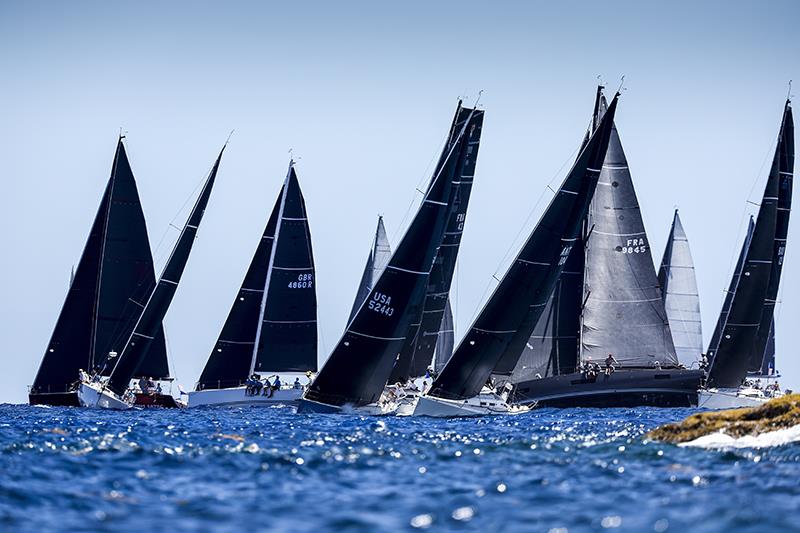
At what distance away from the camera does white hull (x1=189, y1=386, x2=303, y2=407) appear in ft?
186

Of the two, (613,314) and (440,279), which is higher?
(440,279)

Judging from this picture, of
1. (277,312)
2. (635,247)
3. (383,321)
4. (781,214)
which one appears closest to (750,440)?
(383,321)

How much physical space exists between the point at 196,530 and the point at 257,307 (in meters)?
44.7

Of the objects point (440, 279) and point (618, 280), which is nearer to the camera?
point (440, 279)

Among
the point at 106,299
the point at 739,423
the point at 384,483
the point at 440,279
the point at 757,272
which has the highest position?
the point at 757,272

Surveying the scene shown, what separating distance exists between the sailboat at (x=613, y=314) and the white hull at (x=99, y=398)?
17.4 meters

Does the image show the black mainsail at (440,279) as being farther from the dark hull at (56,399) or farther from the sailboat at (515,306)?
the dark hull at (56,399)

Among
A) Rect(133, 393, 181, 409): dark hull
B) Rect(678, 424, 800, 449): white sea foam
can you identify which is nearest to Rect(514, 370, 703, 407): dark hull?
Rect(133, 393, 181, 409): dark hull

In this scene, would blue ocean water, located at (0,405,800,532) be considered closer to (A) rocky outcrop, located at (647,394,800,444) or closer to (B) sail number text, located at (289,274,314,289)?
(A) rocky outcrop, located at (647,394,800,444)

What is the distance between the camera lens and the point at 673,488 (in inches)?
819

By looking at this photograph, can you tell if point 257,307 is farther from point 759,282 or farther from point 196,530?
point 196,530

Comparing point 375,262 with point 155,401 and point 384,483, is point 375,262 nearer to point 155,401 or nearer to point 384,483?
point 155,401

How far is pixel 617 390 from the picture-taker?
57.0 metres

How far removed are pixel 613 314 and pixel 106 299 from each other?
77.9 feet
